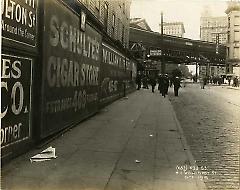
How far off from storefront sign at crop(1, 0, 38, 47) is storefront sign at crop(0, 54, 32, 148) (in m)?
0.30

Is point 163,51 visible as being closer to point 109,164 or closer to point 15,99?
point 109,164

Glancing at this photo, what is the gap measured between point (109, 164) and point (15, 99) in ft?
5.63

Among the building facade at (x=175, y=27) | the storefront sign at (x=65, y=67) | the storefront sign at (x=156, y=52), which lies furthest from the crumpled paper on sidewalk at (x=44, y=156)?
the storefront sign at (x=156, y=52)

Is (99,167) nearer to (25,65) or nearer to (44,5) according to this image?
(25,65)

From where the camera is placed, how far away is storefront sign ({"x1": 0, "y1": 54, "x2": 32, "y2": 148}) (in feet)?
15.9

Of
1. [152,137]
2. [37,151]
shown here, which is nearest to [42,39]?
[37,151]

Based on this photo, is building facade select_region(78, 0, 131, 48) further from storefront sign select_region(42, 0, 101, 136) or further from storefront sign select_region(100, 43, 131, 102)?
storefront sign select_region(42, 0, 101, 136)

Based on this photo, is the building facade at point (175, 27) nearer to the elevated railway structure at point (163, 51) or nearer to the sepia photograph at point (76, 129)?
the sepia photograph at point (76, 129)

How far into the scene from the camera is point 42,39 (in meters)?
6.18

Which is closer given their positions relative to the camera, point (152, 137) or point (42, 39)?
point (42, 39)

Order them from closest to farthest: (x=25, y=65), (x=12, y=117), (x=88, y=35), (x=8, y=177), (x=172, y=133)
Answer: (x=8, y=177)
(x=12, y=117)
(x=25, y=65)
(x=172, y=133)
(x=88, y=35)

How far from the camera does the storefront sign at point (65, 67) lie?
260 inches

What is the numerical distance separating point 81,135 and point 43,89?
1947 millimetres

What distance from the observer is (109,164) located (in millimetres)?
5434
